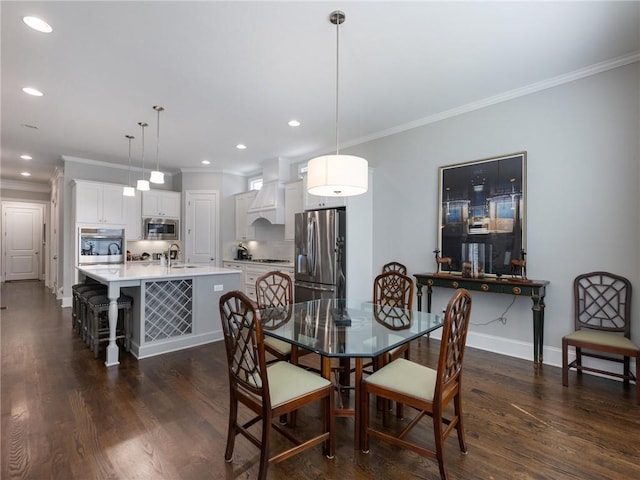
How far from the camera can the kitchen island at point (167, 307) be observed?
3.43 metres

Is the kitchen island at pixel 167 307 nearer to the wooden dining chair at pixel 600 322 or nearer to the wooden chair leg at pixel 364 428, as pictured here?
the wooden chair leg at pixel 364 428

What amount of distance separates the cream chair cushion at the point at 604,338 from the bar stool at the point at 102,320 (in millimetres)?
4487

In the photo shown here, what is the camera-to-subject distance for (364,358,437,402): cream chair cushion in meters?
1.76

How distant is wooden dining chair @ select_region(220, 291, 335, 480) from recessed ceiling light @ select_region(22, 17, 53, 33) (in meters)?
2.57

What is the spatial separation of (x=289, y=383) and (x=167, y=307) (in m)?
2.58

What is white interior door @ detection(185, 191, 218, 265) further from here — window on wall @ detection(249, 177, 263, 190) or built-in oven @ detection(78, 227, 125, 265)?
built-in oven @ detection(78, 227, 125, 265)

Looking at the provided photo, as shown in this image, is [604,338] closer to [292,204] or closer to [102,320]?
[292,204]

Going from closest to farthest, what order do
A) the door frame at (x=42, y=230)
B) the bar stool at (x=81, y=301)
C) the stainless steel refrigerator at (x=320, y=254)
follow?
the bar stool at (x=81, y=301) < the stainless steel refrigerator at (x=320, y=254) < the door frame at (x=42, y=230)

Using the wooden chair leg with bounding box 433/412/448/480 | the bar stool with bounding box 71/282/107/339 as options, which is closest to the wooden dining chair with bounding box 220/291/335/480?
the wooden chair leg with bounding box 433/412/448/480

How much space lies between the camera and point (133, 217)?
263 inches

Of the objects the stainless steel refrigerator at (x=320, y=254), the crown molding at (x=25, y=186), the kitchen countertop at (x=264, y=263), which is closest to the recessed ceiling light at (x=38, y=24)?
the stainless steel refrigerator at (x=320, y=254)

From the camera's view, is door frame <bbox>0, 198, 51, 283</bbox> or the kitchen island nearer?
the kitchen island

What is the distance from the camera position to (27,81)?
329 centimetres

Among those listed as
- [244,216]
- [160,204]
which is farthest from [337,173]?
[160,204]
